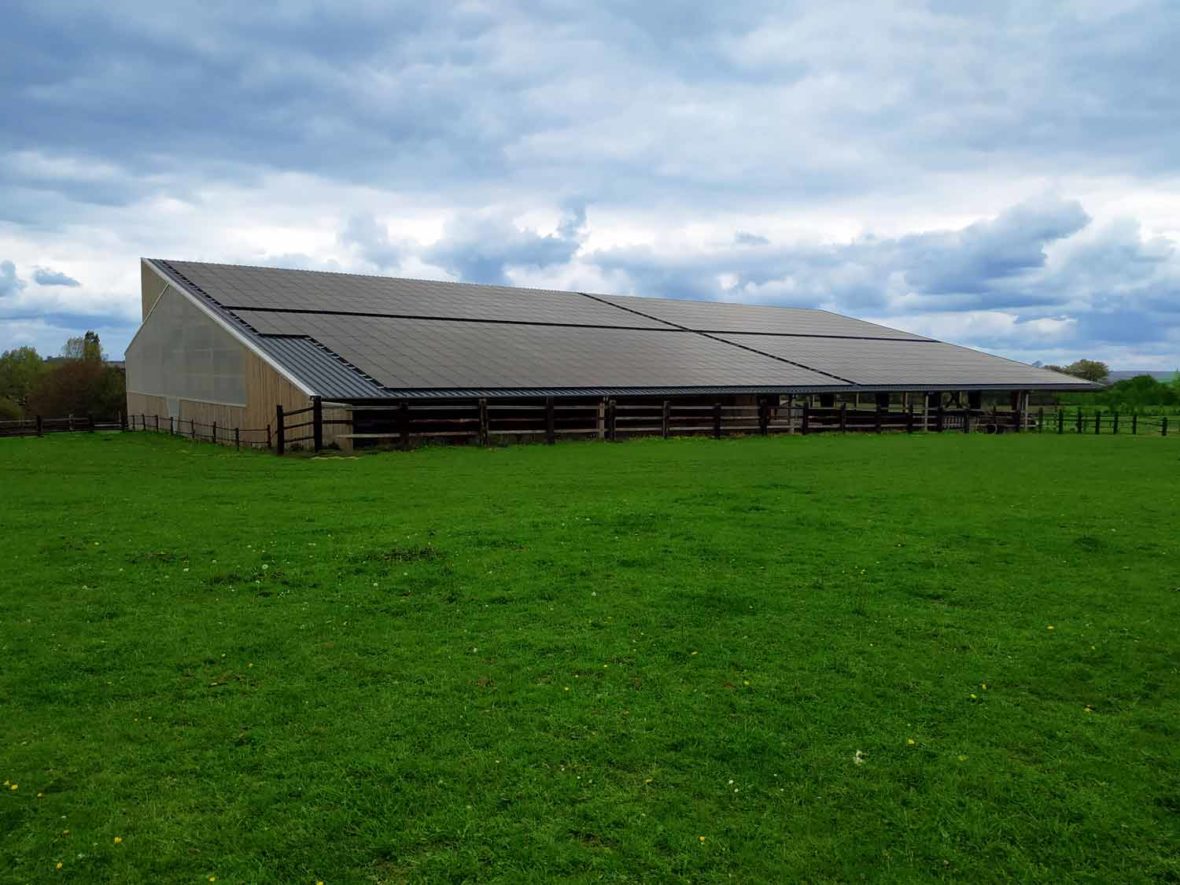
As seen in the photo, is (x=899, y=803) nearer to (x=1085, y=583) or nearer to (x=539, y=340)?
(x=1085, y=583)

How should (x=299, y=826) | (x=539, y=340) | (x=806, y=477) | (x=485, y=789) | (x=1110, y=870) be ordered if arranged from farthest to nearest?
(x=539, y=340) → (x=806, y=477) → (x=485, y=789) → (x=299, y=826) → (x=1110, y=870)

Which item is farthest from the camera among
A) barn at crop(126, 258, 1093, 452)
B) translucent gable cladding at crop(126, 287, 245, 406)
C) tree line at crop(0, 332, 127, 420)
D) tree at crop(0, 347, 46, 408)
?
tree at crop(0, 347, 46, 408)

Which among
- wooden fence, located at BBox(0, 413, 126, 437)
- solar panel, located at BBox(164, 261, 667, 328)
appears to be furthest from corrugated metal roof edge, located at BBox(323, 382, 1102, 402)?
wooden fence, located at BBox(0, 413, 126, 437)

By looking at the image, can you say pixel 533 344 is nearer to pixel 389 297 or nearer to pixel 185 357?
pixel 389 297

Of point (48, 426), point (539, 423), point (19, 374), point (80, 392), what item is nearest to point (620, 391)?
point (539, 423)

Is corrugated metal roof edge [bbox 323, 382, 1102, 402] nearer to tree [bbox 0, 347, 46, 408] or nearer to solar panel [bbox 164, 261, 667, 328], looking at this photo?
solar panel [bbox 164, 261, 667, 328]

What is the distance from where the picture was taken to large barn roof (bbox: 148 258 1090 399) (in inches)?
1336

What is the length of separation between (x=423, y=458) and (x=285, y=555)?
14407 mm

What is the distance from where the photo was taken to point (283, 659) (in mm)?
8461

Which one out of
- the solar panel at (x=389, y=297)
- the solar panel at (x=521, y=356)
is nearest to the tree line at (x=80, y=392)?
the solar panel at (x=389, y=297)

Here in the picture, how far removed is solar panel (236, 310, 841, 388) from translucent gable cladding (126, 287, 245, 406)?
202 cm

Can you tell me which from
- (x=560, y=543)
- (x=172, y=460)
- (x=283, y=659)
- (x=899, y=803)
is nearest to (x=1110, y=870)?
(x=899, y=803)

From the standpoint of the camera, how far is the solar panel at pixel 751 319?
59562 millimetres

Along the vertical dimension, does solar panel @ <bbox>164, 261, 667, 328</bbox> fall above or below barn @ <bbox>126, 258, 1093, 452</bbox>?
above
